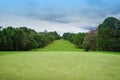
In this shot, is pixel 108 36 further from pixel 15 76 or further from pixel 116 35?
pixel 15 76

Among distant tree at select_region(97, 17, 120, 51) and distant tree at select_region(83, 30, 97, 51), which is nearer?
distant tree at select_region(97, 17, 120, 51)

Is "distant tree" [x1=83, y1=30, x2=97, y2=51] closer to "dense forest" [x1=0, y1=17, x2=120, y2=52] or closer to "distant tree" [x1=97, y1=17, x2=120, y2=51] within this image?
"dense forest" [x1=0, y1=17, x2=120, y2=52]

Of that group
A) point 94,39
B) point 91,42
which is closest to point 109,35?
point 94,39

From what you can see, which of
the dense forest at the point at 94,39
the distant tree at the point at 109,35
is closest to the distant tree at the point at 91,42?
the dense forest at the point at 94,39

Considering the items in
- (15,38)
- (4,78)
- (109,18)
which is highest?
(109,18)

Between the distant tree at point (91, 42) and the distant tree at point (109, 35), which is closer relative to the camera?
the distant tree at point (109, 35)

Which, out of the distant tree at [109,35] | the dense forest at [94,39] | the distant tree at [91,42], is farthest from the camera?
the distant tree at [91,42]

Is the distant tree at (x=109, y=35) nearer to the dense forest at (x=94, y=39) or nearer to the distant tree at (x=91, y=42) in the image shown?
the dense forest at (x=94, y=39)

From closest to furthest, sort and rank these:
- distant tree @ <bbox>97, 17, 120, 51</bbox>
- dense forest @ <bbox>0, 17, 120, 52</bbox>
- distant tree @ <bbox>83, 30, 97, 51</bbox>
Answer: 1. distant tree @ <bbox>97, 17, 120, 51</bbox>
2. dense forest @ <bbox>0, 17, 120, 52</bbox>
3. distant tree @ <bbox>83, 30, 97, 51</bbox>

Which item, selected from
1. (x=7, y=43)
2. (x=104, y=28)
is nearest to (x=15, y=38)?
(x=7, y=43)

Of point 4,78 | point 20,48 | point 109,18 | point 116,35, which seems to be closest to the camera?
point 4,78

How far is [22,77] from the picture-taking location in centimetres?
618

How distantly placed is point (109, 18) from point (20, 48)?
64.2 ft

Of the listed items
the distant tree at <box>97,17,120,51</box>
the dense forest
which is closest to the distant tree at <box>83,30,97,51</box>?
the dense forest
